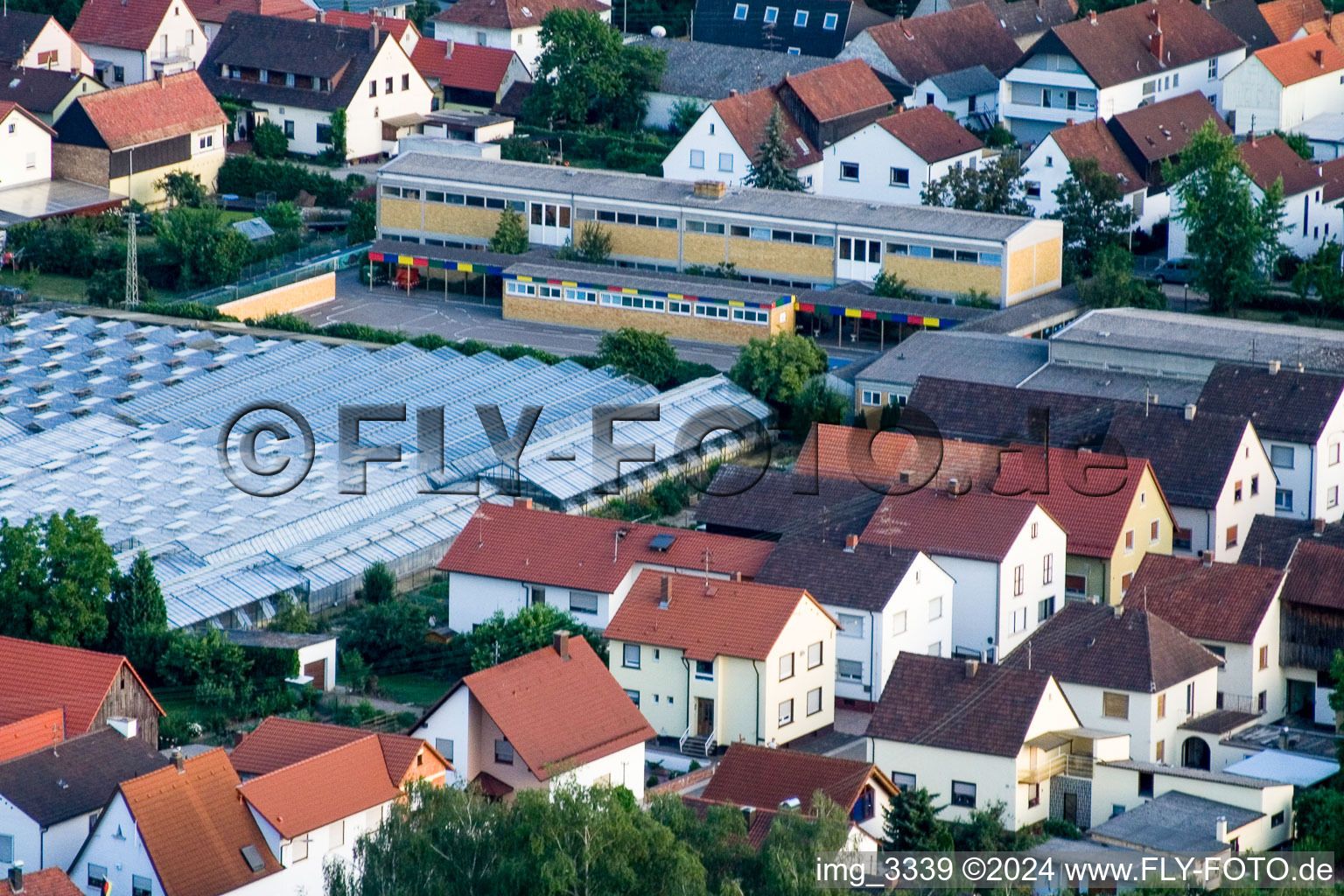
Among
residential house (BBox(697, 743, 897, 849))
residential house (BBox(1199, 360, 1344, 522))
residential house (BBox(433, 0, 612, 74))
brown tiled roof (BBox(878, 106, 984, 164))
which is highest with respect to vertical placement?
residential house (BBox(433, 0, 612, 74))

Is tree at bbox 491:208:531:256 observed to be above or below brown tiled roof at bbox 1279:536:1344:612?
above

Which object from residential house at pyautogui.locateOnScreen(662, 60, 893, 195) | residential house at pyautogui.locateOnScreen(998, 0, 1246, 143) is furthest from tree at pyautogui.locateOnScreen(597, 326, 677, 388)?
residential house at pyautogui.locateOnScreen(998, 0, 1246, 143)

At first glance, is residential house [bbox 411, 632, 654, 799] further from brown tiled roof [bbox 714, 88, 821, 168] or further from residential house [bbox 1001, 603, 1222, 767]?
brown tiled roof [bbox 714, 88, 821, 168]

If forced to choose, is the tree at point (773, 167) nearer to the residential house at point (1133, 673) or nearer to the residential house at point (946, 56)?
the residential house at point (946, 56)

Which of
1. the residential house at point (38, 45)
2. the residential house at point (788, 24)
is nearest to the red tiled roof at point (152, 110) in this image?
the residential house at point (38, 45)

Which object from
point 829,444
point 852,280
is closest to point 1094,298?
point 852,280

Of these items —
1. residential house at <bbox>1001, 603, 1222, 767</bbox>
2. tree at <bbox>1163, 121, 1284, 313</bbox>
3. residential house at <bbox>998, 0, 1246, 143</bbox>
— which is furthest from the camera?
residential house at <bbox>998, 0, 1246, 143</bbox>

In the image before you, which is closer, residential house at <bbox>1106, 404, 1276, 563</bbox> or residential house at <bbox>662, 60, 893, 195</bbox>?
residential house at <bbox>1106, 404, 1276, 563</bbox>

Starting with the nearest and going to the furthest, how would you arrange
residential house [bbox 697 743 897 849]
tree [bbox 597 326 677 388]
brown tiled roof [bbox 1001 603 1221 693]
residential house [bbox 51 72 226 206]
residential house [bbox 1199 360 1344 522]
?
residential house [bbox 697 743 897 849], brown tiled roof [bbox 1001 603 1221 693], residential house [bbox 1199 360 1344 522], tree [bbox 597 326 677 388], residential house [bbox 51 72 226 206]

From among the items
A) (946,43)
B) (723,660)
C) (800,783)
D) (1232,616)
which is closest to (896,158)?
(946,43)
